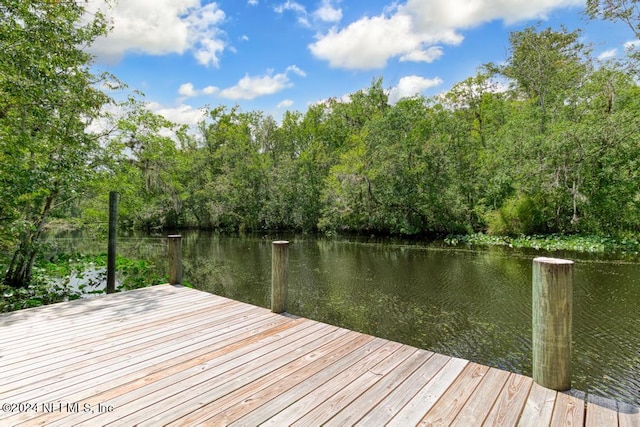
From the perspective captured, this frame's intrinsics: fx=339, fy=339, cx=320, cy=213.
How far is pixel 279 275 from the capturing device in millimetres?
3385

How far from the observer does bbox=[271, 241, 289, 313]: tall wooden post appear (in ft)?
11.1

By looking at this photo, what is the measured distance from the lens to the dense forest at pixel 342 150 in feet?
16.9

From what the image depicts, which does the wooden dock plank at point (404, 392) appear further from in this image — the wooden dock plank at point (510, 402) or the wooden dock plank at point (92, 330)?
the wooden dock plank at point (92, 330)

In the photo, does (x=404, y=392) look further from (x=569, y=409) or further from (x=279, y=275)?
(x=279, y=275)

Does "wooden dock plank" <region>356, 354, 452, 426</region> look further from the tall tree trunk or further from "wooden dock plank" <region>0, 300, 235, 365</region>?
the tall tree trunk

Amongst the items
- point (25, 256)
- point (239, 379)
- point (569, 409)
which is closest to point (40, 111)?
point (25, 256)

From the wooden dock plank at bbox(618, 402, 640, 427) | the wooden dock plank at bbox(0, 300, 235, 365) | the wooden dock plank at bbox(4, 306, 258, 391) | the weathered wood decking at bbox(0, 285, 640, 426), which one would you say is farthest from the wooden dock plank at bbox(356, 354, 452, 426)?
the wooden dock plank at bbox(0, 300, 235, 365)

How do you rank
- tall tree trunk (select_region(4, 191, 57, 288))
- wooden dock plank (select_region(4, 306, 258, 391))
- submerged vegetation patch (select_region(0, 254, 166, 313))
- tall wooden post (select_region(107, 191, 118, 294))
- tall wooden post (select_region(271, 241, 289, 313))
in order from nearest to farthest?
wooden dock plank (select_region(4, 306, 258, 391)), tall wooden post (select_region(271, 241, 289, 313)), tall wooden post (select_region(107, 191, 118, 294)), submerged vegetation patch (select_region(0, 254, 166, 313)), tall tree trunk (select_region(4, 191, 57, 288))

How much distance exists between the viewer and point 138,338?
279 cm

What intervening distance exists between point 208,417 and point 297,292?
7128 millimetres

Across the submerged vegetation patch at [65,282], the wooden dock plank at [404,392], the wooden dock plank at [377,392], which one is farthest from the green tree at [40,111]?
the wooden dock plank at [404,392]

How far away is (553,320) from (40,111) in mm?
6402

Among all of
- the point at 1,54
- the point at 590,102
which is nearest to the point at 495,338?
the point at 1,54

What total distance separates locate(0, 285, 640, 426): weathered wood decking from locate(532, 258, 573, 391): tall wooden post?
0.12 m
